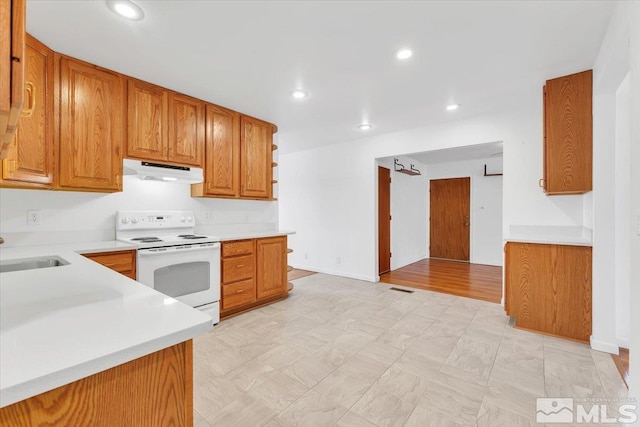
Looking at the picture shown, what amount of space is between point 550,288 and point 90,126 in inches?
169

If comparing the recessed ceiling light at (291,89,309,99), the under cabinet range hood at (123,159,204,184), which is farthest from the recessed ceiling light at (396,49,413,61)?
the under cabinet range hood at (123,159,204,184)

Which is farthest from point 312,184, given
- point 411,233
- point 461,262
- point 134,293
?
point 134,293

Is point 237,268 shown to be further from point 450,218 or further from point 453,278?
point 450,218

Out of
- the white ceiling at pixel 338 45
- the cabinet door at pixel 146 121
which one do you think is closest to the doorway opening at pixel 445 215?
the white ceiling at pixel 338 45

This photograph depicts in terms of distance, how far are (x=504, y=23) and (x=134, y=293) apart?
8.44 ft

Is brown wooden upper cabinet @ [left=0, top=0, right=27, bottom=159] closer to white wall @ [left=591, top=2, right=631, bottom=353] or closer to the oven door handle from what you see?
the oven door handle

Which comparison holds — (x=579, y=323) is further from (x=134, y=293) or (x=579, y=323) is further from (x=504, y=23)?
(x=134, y=293)

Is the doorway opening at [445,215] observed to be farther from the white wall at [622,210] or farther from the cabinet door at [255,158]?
the white wall at [622,210]

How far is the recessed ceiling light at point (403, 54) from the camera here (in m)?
2.25

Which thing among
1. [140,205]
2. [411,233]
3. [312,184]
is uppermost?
[312,184]

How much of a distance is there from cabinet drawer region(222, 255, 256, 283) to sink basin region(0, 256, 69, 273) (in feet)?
4.82

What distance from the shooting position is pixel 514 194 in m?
3.41

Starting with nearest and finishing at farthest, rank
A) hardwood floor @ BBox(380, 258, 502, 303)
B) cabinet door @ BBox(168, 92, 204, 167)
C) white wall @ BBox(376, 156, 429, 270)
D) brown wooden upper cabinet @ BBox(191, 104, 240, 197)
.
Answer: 1. cabinet door @ BBox(168, 92, 204, 167)
2. brown wooden upper cabinet @ BBox(191, 104, 240, 197)
3. hardwood floor @ BBox(380, 258, 502, 303)
4. white wall @ BBox(376, 156, 429, 270)

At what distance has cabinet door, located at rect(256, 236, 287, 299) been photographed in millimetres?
3494
